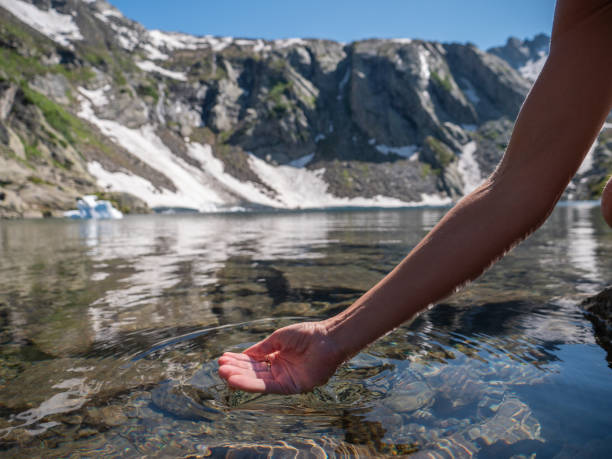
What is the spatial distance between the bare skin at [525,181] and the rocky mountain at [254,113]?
6767 cm

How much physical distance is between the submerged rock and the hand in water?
2178mm

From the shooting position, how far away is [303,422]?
1812 mm

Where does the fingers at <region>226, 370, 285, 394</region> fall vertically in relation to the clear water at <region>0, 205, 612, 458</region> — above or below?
above

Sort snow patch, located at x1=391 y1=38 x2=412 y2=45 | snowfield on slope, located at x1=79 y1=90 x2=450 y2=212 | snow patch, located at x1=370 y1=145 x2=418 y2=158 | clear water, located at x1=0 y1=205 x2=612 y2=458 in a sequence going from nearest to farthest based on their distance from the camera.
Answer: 1. clear water, located at x1=0 y1=205 x2=612 y2=458
2. snowfield on slope, located at x1=79 y1=90 x2=450 y2=212
3. snow patch, located at x1=370 y1=145 x2=418 y2=158
4. snow patch, located at x1=391 y1=38 x2=412 y2=45

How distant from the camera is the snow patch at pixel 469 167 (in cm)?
11544

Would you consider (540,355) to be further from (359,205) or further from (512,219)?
(359,205)

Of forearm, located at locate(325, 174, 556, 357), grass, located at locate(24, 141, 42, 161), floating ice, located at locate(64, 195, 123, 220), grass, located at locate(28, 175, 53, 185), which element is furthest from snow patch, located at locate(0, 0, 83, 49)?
forearm, located at locate(325, 174, 556, 357)

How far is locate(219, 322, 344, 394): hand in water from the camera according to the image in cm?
184

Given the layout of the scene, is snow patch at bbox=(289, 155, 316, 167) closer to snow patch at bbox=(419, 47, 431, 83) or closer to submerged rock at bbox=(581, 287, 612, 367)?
snow patch at bbox=(419, 47, 431, 83)

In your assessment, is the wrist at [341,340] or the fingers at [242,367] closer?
the wrist at [341,340]

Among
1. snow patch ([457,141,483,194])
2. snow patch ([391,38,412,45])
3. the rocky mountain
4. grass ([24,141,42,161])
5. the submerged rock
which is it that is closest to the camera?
the submerged rock

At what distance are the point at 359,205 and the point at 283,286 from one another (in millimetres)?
101991

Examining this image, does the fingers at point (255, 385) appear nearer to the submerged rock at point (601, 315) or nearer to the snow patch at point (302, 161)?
the submerged rock at point (601, 315)

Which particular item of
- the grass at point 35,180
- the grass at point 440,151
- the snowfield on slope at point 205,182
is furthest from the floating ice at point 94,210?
the grass at point 440,151
